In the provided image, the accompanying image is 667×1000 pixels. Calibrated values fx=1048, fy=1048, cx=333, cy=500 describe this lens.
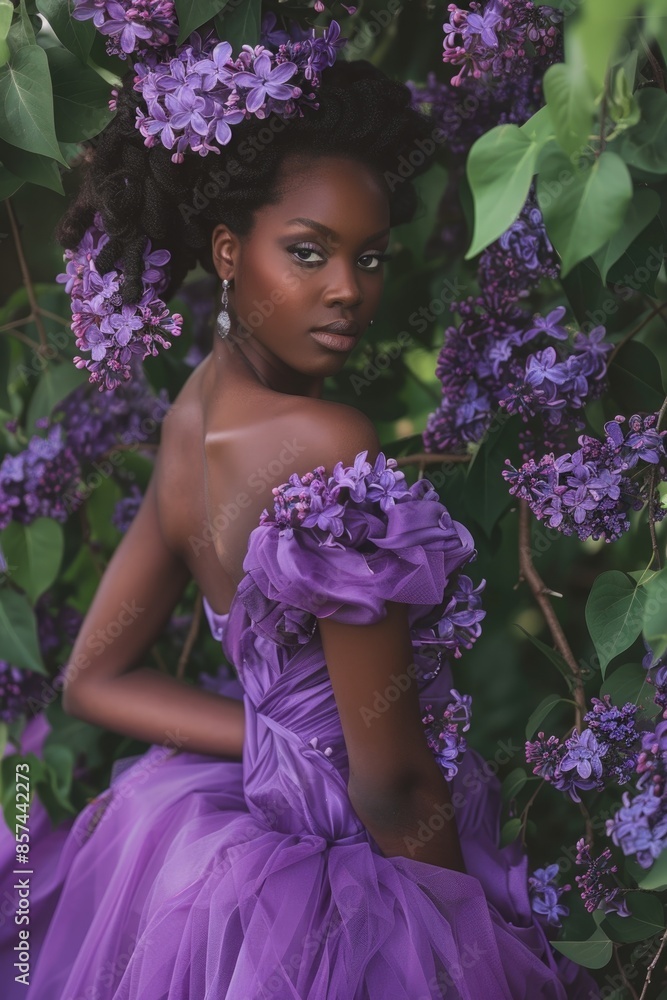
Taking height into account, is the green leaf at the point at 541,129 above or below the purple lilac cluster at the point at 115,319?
above

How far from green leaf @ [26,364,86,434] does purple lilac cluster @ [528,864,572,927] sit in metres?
0.99

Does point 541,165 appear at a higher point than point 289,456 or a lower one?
higher

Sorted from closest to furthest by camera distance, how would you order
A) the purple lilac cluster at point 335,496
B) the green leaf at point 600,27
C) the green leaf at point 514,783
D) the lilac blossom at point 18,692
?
the green leaf at point 600,27 < the purple lilac cluster at point 335,496 < the green leaf at point 514,783 < the lilac blossom at point 18,692

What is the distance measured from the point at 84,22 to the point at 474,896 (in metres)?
1.05

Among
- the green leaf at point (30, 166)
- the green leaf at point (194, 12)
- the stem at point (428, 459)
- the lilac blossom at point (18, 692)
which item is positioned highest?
the green leaf at point (194, 12)

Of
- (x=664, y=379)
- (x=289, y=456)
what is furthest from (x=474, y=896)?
(x=664, y=379)

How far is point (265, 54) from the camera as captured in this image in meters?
1.10

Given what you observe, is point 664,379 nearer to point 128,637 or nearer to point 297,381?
point 297,381

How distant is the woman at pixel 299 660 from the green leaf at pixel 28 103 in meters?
0.13

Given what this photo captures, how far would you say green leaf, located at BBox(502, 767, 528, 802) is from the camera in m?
1.26

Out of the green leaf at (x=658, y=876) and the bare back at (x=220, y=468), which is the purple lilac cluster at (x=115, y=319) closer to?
the bare back at (x=220, y=468)

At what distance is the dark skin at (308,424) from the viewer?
3.61 ft

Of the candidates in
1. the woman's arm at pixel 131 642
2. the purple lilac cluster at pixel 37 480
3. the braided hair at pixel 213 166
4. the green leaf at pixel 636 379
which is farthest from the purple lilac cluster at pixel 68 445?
the green leaf at pixel 636 379

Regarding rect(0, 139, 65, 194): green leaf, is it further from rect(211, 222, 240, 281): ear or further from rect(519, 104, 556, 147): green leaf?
rect(519, 104, 556, 147): green leaf
